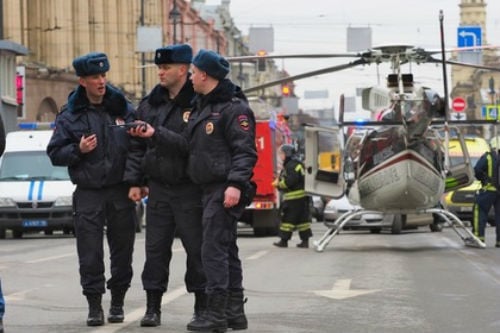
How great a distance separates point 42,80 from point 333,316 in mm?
50000

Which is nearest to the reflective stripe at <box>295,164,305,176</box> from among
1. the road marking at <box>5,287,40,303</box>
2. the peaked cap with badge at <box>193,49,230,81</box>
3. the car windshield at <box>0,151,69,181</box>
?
the car windshield at <box>0,151,69,181</box>

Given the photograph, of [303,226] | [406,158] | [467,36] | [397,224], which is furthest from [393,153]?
[467,36]

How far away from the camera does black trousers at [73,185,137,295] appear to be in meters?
10.4

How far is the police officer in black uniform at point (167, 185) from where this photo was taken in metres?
10.1

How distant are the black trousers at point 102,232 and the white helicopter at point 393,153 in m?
11.5

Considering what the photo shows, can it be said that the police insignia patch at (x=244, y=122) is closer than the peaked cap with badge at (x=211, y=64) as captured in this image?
Yes

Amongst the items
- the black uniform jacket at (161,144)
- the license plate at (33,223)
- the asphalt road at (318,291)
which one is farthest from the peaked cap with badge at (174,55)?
the license plate at (33,223)

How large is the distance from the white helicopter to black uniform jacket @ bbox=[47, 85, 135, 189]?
1136 centimetres

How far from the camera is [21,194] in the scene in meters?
28.1

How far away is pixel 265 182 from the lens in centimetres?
3105

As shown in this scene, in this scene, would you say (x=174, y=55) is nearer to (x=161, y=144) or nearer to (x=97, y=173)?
(x=161, y=144)

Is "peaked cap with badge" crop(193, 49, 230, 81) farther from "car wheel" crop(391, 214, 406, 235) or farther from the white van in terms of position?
"car wheel" crop(391, 214, 406, 235)

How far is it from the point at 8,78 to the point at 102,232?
41.7m

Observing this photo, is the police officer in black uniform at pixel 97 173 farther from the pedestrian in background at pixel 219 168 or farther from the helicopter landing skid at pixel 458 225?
the helicopter landing skid at pixel 458 225
